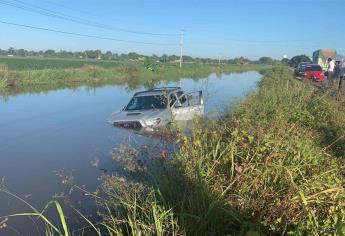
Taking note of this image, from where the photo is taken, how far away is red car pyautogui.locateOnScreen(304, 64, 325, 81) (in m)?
36.3

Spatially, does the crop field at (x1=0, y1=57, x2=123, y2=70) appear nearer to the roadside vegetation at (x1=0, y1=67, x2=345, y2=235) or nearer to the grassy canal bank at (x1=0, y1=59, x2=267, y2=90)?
the grassy canal bank at (x1=0, y1=59, x2=267, y2=90)

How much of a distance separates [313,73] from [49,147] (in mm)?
29591

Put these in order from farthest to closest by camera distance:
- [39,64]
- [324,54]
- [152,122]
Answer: [39,64] → [324,54] → [152,122]

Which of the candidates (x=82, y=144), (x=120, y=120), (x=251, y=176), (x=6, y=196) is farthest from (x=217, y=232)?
(x=82, y=144)

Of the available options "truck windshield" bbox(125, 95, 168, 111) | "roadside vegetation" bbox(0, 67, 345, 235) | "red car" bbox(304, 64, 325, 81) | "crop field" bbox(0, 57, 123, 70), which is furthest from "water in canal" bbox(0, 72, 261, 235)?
"crop field" bbox(0, 57, 123, 70)

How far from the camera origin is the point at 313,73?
3762 centimetres

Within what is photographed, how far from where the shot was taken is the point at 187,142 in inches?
235

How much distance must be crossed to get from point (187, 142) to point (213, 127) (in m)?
1.75

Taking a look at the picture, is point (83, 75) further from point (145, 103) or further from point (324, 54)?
point (145, 103)

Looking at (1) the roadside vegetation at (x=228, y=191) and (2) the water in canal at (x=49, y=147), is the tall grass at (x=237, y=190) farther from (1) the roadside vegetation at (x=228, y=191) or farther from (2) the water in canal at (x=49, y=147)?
(2) the water in canal at (x=49, y=147)

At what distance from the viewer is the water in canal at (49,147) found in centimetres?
856

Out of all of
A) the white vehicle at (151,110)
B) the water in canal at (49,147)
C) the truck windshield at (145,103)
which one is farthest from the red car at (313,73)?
the truck windshield at (145,103)

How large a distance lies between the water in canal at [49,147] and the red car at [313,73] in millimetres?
→ 19923

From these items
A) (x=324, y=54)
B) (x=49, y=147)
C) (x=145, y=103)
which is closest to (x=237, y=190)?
(x=145, y=103)
